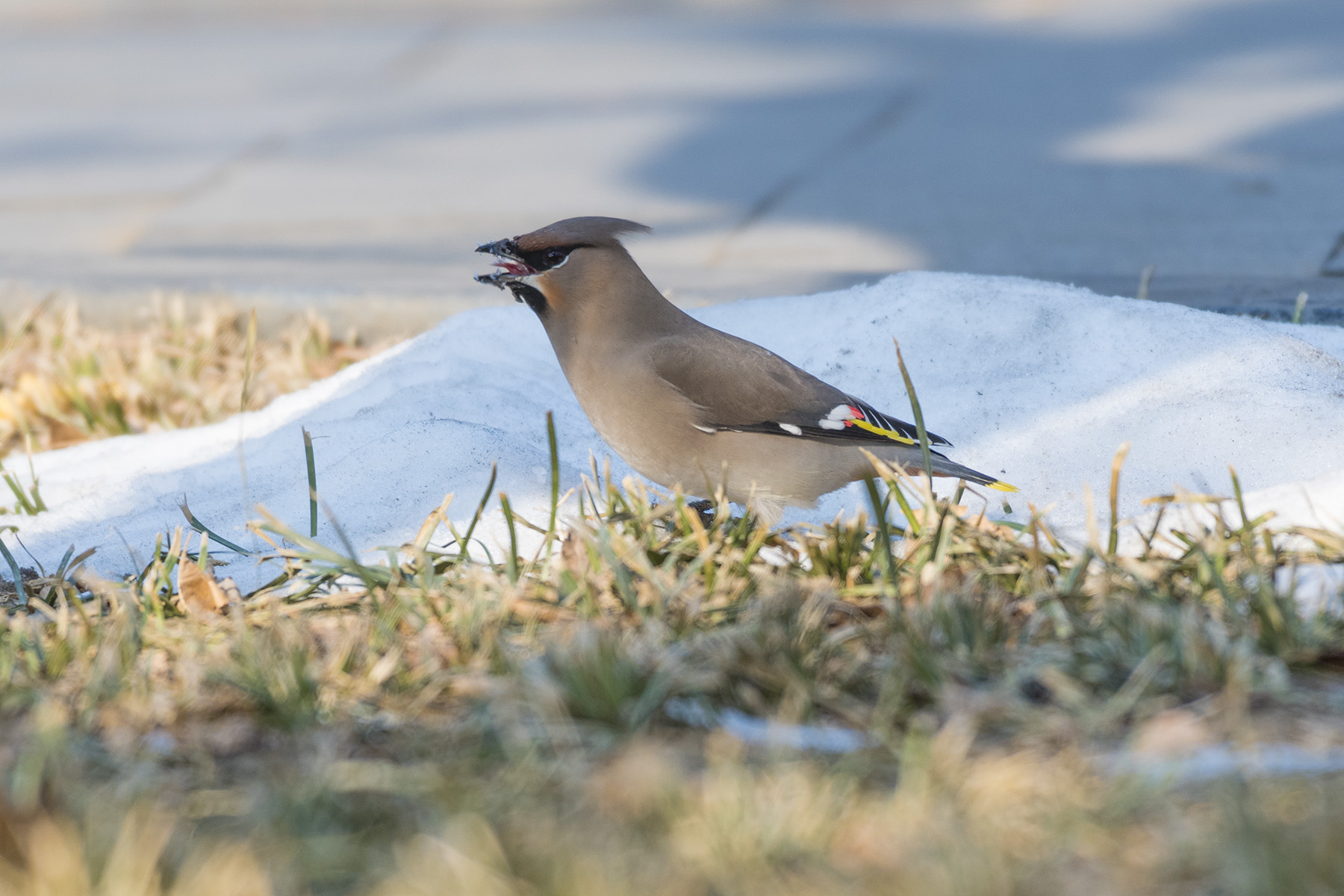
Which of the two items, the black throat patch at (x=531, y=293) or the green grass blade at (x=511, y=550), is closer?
the green grass blade at (x=511, y=550)

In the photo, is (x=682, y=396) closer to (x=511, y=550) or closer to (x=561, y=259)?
(x=561, y=259)

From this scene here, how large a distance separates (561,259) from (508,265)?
118 millimetres

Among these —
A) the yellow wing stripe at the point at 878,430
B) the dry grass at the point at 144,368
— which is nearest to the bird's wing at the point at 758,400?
the yellow wing stripe at the point at 878,430

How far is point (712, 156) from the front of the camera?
803 cm

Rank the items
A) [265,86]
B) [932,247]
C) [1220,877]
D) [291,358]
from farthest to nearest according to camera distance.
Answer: [265,86]
[932,247]
[291,358]
[1220,877]

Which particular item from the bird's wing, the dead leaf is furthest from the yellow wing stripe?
the dead leaf

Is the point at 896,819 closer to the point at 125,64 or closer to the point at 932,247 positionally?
the point at 932,247

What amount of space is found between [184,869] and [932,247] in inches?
191

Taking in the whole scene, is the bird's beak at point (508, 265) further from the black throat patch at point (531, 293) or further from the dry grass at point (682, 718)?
the dry grass at point (682, 718)

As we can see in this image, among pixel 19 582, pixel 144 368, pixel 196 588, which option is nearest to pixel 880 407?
pixel 196 588

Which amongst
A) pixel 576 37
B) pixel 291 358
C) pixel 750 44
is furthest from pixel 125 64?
pixel 291 358

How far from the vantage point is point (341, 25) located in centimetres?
1305

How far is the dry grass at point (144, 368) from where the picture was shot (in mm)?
4855

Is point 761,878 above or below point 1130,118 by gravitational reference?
below
